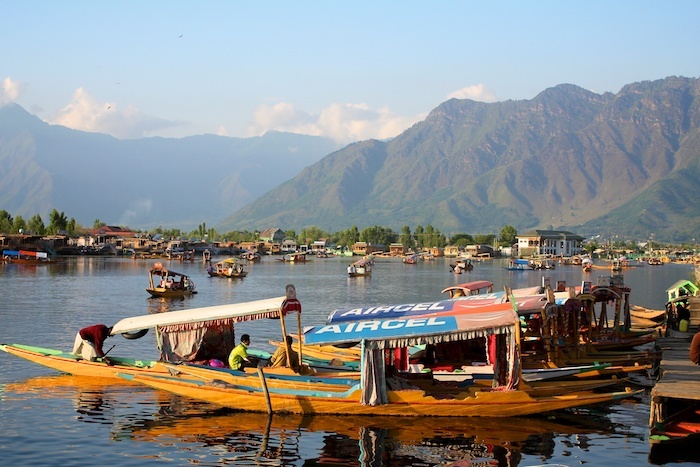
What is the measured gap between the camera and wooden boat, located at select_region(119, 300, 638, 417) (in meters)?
21.0

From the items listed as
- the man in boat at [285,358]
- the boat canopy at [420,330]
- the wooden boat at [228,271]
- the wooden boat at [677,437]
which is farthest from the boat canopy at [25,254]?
the wooden boat at [677,437]

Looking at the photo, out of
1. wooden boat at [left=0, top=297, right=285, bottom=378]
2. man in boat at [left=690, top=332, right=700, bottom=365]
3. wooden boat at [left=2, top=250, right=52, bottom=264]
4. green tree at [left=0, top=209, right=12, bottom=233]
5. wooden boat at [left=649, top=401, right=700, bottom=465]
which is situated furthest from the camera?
green tree at [left=0, top=209, right=12, bottom=233]

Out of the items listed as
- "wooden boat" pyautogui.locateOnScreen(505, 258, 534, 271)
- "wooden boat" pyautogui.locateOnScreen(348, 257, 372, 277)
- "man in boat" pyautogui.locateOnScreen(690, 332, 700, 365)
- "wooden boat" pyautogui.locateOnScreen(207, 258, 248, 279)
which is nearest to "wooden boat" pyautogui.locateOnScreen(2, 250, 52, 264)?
"wooden boat" pyautogui.locateOnScreen(207, 258, 248, 279)

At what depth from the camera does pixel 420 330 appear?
21.0 meters

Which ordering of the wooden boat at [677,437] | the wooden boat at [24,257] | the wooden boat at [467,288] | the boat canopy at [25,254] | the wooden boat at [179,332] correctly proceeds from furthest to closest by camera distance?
1. the boat canopy at [25,254]
2. the wooden boat at [24,257]
3. the wooden boat at [467,288]
4. the wooden boat at [179,332]
5. the wooden boat at [677,437]

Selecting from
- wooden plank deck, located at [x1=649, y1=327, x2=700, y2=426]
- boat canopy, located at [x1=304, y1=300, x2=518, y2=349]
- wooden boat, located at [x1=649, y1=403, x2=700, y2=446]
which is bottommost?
wooden boat, located at [x1=649, y1=403, x2=700, y2=446]

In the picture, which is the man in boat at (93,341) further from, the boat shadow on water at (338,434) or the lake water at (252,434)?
the boat shadow on water at (338,434)

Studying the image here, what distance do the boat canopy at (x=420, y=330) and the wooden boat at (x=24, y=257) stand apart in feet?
379

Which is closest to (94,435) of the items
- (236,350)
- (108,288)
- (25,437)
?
(25,437)

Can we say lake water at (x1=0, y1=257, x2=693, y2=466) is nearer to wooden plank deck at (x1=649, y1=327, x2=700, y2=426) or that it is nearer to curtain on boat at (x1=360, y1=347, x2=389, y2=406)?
curtain on boat at (x1=360, y1=347, x2=389, y2=406)

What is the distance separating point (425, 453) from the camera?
19812 mm

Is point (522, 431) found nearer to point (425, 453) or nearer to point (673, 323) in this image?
point (425, 453)

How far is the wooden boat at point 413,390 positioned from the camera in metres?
21.0

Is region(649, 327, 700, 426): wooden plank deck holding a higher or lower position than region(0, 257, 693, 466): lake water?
higher
